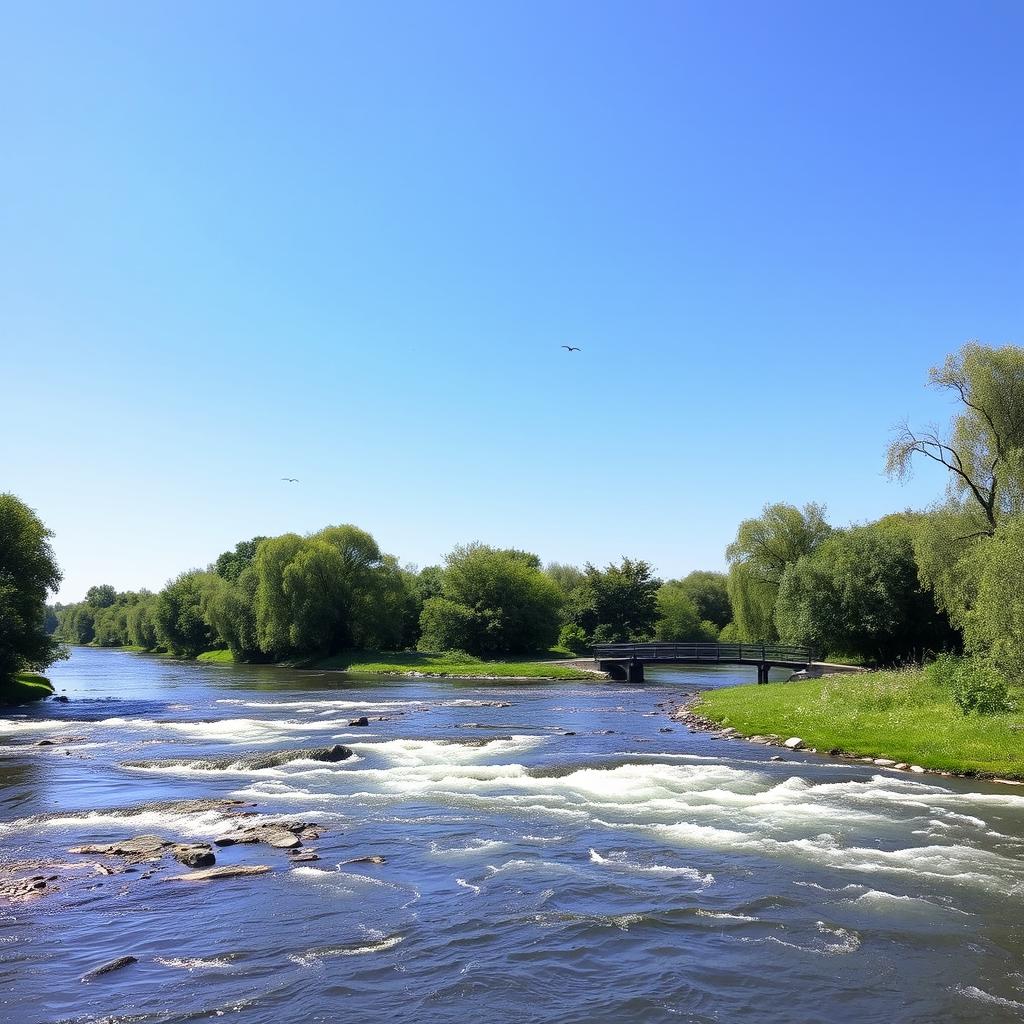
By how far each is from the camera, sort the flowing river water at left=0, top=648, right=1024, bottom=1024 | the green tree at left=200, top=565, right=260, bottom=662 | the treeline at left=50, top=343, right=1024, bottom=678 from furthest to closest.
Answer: the green tree at left=200, top=565, right=260, bottom=662 < the treeline at left=50, top=343, right=1024, bottom=678 < the flowing river water at left=0, top=648, right=1024, bottom=1024

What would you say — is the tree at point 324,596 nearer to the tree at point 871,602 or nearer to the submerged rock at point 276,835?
the tree at point 871,602

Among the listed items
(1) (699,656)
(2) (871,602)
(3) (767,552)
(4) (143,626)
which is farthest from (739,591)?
(4) (143,626)

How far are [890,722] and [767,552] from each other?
149ft

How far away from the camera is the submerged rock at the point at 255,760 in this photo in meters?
28.2

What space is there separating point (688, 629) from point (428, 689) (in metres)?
60.7

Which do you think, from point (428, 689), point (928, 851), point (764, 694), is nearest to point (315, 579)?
point (428, 689)

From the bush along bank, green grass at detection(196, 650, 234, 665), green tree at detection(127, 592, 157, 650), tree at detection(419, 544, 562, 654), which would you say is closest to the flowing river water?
the bush along bank

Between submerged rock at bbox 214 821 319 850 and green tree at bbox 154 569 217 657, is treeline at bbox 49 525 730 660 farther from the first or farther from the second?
submerged rock at bbox 214 821 319 850

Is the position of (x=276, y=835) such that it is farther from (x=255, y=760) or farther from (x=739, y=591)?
(x=739, y=591)

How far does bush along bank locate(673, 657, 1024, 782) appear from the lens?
2598 centimetres

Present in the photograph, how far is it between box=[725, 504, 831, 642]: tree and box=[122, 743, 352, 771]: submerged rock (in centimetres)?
5371

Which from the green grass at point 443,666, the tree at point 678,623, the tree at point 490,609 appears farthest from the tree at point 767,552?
the tree at point 678,623

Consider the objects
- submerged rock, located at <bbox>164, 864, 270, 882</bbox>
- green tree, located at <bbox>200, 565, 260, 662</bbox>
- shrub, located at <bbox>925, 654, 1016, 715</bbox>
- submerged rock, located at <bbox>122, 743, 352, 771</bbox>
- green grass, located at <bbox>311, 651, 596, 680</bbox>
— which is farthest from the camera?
green tree, located at <bbox>200, 565, 260, 662</bbox>

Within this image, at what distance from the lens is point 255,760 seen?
2861 cm
